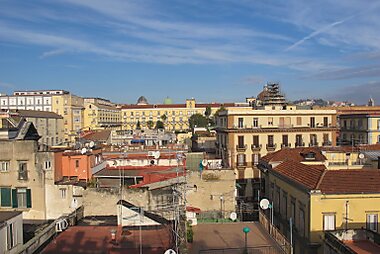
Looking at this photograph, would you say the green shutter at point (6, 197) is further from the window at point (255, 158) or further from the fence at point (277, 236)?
the window at point (255, 158)

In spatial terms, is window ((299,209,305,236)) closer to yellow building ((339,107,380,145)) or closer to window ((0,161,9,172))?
window ((0,161,9,172))

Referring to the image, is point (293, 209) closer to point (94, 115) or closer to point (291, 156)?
point (291, 156)

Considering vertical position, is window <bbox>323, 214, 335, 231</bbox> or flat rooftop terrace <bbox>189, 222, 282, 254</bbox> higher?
window <bbox>323, 214, 335, 231</bbox>

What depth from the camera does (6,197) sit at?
25.5 metres

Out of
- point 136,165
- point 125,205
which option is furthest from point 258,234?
point 136,165

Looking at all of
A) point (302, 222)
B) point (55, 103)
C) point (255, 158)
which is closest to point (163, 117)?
point (55, 103)

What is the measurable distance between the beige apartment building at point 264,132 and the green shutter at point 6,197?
2440 centimetres

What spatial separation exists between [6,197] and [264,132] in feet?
96.3

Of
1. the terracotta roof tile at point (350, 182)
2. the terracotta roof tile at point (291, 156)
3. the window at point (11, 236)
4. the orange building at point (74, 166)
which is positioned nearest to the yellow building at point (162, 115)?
the terracotta roof tile at point (291, 156)

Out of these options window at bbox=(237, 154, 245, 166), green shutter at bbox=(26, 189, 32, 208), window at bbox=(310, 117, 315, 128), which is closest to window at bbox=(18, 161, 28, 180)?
green shutter at bbox=(26, 189, 32, 208)

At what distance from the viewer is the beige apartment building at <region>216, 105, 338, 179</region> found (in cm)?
4525

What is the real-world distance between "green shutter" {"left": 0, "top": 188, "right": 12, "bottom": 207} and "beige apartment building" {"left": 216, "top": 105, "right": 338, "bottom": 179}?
80.1 ft

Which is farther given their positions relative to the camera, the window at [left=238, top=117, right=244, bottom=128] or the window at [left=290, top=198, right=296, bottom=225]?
the window at [left=238, top=117, right=244, bottom=128]

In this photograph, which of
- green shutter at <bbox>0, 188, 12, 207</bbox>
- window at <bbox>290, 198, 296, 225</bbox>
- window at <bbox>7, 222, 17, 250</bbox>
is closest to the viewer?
window at <bbox>7, 222, 17, 250</bbox>
